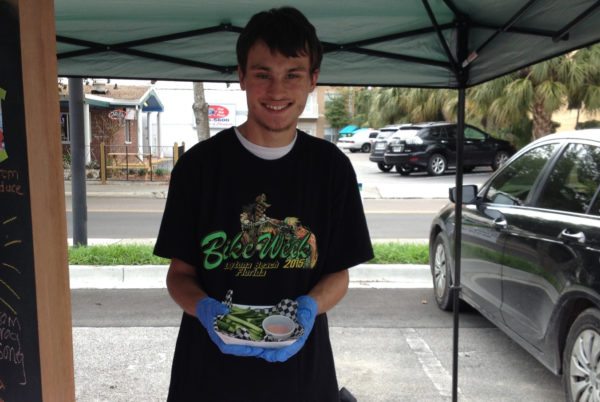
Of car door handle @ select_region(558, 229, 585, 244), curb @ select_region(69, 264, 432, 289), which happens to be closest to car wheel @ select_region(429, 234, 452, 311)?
curb @ select_region(69, 264, 432, 289)

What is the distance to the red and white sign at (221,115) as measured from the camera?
32.4m

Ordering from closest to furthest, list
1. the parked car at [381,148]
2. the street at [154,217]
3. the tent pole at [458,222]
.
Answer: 1. the tent pole at [458,222]
2. the street at [154,217]
3. the parked car at [381,148]

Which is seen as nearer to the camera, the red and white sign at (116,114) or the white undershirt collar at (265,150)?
the white undershirt collar at (265,150)

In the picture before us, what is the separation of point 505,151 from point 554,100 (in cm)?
471

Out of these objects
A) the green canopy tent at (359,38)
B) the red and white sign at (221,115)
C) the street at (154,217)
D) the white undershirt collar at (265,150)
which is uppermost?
the red and white sign at (221,115)

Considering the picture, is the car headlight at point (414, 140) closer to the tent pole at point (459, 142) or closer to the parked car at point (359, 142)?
the tent pole at point (459, 142)

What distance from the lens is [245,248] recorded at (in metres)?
1.70

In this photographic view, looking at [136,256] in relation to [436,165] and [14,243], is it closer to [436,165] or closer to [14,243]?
[14,243]

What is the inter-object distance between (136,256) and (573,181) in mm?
5574

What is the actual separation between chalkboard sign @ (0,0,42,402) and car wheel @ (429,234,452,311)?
411cm

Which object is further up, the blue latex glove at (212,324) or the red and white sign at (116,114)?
the red and white sign at (116,114)

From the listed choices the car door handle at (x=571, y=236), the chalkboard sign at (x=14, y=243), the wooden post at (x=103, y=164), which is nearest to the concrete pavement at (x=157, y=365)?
the car door handle at (x=571, y=236)

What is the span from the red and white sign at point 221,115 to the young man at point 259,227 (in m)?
31.1

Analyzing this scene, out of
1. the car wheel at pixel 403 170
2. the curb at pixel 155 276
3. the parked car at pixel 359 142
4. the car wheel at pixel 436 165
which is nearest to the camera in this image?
the curb at pixel 155 276
